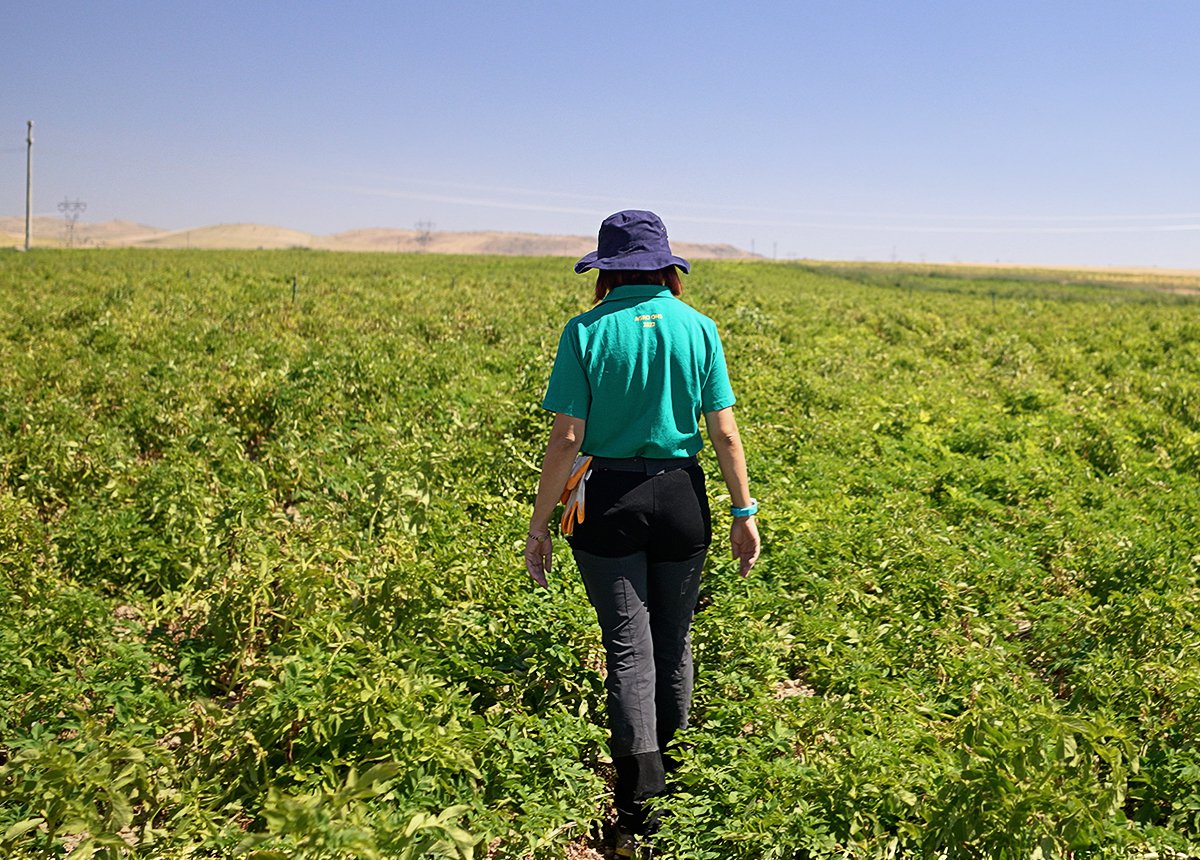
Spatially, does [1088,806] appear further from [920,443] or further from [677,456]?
[920,443]

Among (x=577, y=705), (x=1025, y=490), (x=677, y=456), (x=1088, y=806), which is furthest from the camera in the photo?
(x=1025, y=490)

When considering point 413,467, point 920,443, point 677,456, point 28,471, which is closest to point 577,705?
point 677,456

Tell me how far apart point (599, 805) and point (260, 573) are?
2170mm

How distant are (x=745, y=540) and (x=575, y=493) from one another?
2.46 ft

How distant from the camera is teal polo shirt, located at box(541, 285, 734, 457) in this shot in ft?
9.99

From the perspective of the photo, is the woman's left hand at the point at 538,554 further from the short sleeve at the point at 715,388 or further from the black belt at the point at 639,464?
the short sleeve at the point at 715,388

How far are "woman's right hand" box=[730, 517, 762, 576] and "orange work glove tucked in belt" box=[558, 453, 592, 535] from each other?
652 millimetres

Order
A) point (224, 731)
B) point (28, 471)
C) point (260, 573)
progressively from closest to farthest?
1. point (224, 731)
2. point (260, 573)
3. point (28, 471)

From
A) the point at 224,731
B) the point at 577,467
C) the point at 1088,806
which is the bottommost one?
the point at 224,731

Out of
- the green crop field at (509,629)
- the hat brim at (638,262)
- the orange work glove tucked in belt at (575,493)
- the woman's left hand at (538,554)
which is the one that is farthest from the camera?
the woman's left hand at (538,554)

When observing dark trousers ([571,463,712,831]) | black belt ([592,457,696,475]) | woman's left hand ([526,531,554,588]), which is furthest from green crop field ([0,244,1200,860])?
black belt ([592,457,696,475])

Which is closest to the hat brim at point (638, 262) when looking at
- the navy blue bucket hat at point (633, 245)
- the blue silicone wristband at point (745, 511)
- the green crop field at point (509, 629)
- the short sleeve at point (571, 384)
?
the navy blue bucket hat at point (633, 245)

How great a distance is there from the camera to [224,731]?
133 inches

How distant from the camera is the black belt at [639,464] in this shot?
10.2ft
